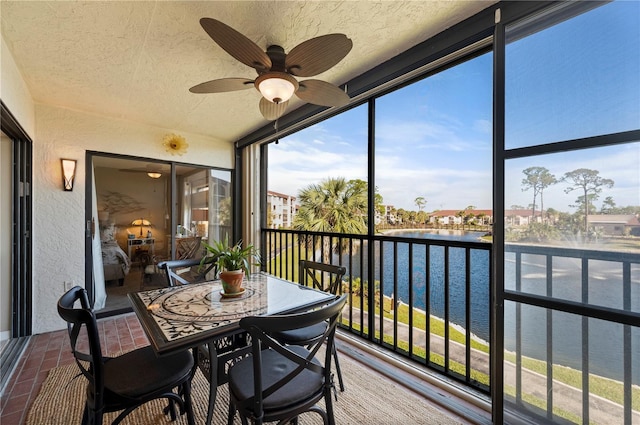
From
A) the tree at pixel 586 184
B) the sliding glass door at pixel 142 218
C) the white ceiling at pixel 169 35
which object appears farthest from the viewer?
the sliding glass door at pixel 142 218

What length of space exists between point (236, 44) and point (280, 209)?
2.87 m

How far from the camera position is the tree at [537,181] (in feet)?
4.77

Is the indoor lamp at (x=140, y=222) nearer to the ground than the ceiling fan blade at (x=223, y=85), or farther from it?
nearer to the ground

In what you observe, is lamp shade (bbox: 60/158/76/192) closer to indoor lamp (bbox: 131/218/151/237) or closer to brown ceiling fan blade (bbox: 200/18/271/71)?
indoor lamp (bbox: 131/218/151/237)

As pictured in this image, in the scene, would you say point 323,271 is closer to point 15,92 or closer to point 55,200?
point 15,92

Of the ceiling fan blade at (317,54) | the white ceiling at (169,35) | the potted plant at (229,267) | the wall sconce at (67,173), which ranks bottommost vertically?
the potted plant at (229,267)

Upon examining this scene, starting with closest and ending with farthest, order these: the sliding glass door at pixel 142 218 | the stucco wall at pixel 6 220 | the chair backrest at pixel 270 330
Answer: the chair backrest at pixel 270 330, the stucco wall at pixel 6 220, the sliding glass door at pixel 142 218

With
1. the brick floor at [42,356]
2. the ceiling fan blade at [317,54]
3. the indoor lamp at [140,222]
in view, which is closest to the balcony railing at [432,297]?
the ceiling fan blade at [317,54]

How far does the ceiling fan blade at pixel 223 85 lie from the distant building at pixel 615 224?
211 centimetres

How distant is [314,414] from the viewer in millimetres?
1697

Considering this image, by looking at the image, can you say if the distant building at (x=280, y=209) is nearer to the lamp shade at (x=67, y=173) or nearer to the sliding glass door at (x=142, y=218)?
the sliding glass door at (x=142, y=218)

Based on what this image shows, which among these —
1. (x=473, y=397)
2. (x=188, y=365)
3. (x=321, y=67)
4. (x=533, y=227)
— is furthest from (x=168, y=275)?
(x=533, y=227)

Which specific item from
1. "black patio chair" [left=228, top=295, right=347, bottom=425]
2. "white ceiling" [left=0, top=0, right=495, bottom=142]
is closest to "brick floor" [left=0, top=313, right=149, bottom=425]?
"black patio chair" [left=228, top=295, right=347, bottom=425]

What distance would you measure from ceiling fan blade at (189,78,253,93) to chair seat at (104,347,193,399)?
1.65m
